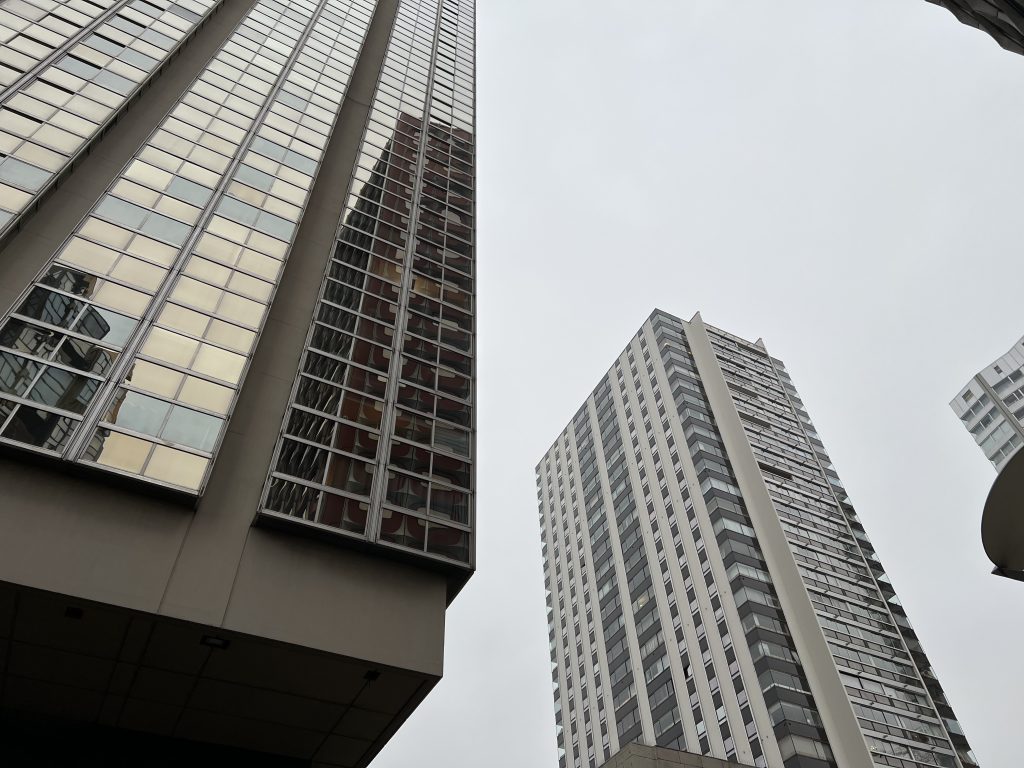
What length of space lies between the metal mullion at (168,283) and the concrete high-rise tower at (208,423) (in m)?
0.10

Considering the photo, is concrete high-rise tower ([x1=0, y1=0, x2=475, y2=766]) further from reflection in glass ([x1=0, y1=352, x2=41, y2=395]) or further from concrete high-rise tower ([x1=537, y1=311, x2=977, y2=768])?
concrete high-rise tower ([x1=537, y1=311, x2=977, y2=768])

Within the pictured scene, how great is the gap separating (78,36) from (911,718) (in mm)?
69981

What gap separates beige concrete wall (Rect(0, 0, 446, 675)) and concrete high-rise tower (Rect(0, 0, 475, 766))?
2.5 inches

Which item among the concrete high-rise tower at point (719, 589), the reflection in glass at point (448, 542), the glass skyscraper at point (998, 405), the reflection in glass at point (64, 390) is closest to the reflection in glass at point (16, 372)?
the reflection in glass at point (64, 390)

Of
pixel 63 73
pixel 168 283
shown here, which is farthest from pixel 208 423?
pixel 63 73

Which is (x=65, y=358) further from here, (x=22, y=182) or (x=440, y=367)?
(x=440, y=367)

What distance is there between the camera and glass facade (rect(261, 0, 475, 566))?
20.8 meters

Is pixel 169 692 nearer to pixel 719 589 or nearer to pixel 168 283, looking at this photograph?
pixel 168 283

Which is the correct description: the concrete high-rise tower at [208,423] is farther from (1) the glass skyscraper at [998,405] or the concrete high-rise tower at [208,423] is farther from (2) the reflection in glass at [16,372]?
(1) the glass skyscraper at [998,405]

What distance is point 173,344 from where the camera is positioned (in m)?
21.4

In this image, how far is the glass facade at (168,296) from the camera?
18.4m

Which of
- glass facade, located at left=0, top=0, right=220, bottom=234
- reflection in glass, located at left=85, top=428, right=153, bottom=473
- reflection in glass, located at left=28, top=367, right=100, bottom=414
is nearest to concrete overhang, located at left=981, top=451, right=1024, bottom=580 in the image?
reflection in glass, located at left=85, top=428, right=153, bottom=473

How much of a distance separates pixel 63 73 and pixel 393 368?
62.9 feet

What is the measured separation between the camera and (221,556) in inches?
716
